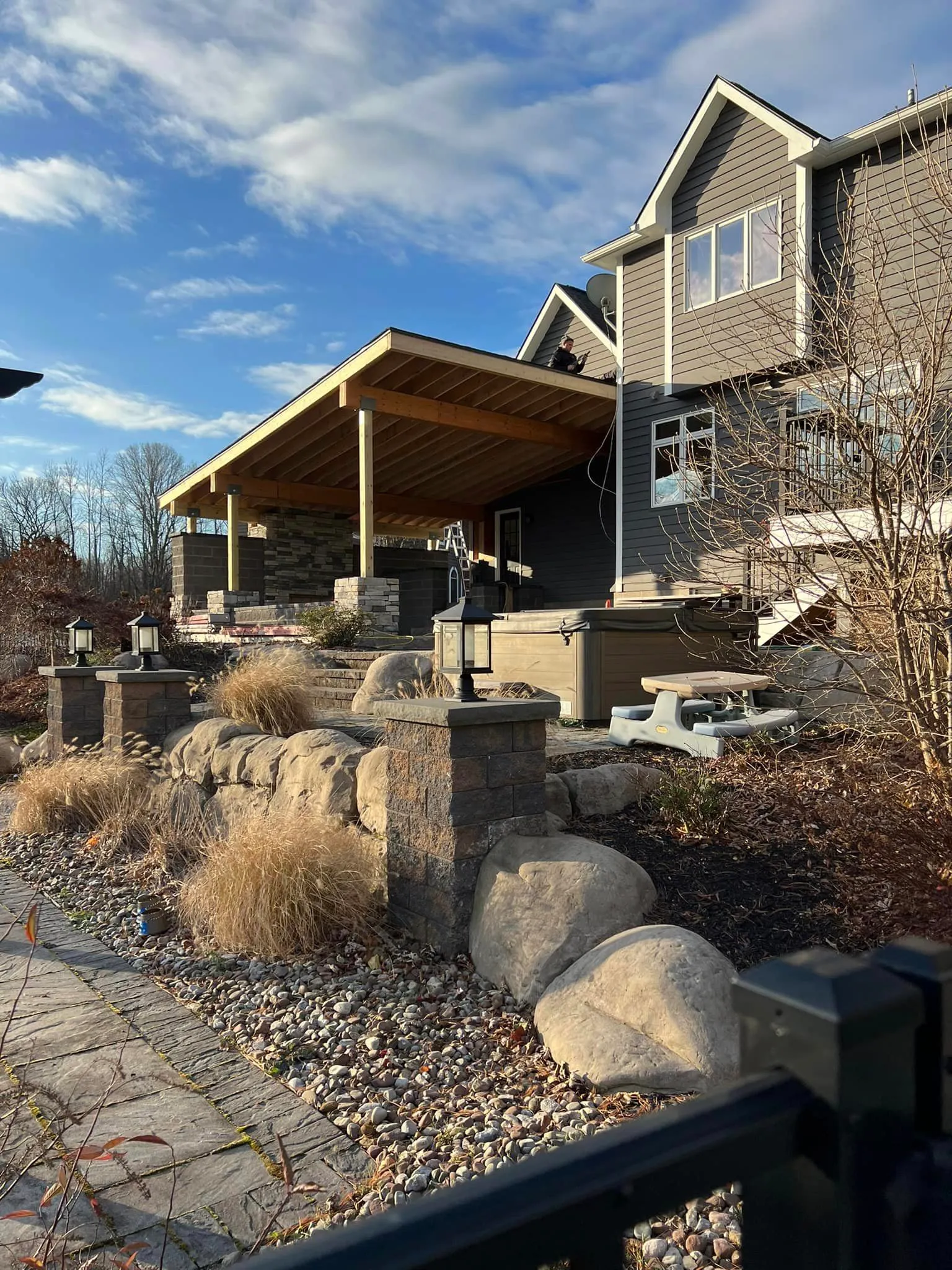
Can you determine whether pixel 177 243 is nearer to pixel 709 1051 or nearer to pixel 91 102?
pixel 91 102

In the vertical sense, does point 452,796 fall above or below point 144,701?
below

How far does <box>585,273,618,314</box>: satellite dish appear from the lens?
14.6 metres

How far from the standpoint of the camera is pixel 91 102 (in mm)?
7668

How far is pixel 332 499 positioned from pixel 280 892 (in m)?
13.3

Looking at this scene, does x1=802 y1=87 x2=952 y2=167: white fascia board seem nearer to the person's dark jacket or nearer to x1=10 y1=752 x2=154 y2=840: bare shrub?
the person's dark jacket

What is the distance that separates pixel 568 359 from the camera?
14086mm

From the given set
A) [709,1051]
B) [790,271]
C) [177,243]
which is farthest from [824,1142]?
[177,243]

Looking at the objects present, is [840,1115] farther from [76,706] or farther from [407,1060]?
[76,706]

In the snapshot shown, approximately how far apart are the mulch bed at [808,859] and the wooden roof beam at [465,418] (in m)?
8.32

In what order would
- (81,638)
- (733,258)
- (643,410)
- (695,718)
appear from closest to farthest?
(695,718), (81,638), (733,258), (643,410)

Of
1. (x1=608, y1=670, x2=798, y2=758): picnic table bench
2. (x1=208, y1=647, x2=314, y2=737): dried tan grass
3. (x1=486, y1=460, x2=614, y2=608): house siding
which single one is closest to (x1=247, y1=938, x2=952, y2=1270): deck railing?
(x1=608, y1=670, x2=798, y2=758): picnic table bench

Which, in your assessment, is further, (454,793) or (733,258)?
(733,258)

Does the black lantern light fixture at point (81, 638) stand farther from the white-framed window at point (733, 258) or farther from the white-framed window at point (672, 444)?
the white-framed window at point (733, 258)

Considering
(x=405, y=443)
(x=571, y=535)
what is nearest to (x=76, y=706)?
(x=405, y=443)
